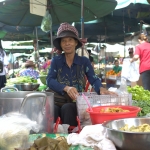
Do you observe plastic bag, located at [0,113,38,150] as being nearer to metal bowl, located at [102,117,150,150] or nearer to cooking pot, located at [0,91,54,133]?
cooking pot, located at [0,91,54,133]

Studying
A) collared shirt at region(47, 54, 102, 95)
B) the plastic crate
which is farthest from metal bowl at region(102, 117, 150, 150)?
collared shirt at region(47, 54, 102, 95)

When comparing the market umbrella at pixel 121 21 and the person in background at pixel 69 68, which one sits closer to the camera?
the person in background at pixel 69 68

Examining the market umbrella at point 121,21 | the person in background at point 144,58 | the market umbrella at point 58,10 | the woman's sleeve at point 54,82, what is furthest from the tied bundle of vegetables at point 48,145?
the market umbrella at point 121,21

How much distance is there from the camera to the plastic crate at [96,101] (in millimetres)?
2262

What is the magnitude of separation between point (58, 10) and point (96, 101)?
5177 millimetres

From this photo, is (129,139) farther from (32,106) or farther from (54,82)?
(54,82)

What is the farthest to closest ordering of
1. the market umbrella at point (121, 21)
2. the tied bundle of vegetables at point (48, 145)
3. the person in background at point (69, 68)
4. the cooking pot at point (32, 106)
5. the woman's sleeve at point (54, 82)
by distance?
1. the market umbrella at point (121, 21)
2. the person in background at point (69, 68)
3. the woman's sleeve at point (54, 82)
4. the cooking pot at point (32, 106)
5. the tied bundle of vegetables at point (48, 145)

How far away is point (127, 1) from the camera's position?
6.62m

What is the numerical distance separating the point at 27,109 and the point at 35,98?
9 centimetres

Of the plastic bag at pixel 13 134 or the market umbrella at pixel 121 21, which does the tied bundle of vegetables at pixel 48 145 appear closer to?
the plastic bag at pixel 13 134

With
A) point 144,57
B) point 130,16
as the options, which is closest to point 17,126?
point 144,57

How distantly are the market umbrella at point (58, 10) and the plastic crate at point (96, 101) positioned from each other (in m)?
3.69

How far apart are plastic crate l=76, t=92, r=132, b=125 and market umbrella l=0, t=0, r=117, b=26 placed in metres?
3.69

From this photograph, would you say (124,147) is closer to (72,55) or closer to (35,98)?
(35,98)
